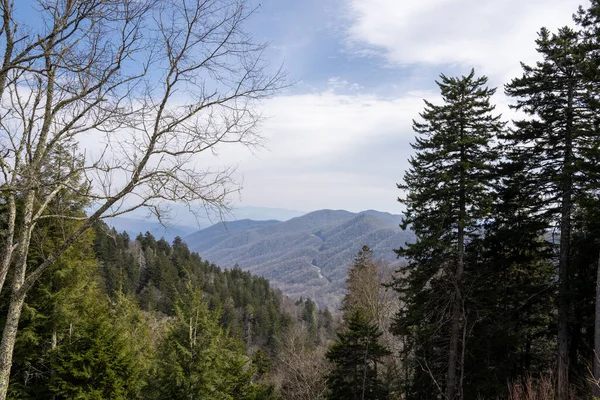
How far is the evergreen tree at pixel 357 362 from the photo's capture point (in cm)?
1413

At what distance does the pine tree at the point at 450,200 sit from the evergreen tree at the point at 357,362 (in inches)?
107

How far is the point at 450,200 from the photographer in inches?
432

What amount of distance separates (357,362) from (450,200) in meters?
7.43

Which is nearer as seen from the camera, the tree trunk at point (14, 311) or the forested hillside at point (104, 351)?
the tree trunk at point (14, 311)

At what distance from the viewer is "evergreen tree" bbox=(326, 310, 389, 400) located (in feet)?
46.4

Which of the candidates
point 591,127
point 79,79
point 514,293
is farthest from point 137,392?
point 591,127

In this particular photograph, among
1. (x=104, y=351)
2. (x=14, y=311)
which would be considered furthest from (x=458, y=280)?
(x=14, y=311)

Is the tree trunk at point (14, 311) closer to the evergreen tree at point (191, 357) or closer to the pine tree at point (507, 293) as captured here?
the evergreen tree at point (191, 357)

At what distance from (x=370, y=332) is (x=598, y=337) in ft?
26.0

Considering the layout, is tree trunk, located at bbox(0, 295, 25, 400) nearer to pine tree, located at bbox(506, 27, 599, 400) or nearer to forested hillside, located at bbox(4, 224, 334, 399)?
forested hillside, located at bbox(4, 224, 334, 399)

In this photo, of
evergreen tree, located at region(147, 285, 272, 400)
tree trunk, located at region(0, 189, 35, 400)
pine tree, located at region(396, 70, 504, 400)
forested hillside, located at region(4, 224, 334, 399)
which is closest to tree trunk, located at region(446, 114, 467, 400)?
pine tree, located at region(396, 70, 504, 400)

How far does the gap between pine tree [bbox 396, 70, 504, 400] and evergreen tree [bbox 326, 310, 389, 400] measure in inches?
107

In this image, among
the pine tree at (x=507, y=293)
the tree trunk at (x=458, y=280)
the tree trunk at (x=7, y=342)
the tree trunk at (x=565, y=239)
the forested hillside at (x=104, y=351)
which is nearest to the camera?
the tree trunk at (x=7, y=342)

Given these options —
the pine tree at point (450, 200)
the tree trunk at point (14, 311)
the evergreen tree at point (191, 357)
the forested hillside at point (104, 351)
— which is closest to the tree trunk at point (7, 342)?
the tree trunk at point (14, 311)
